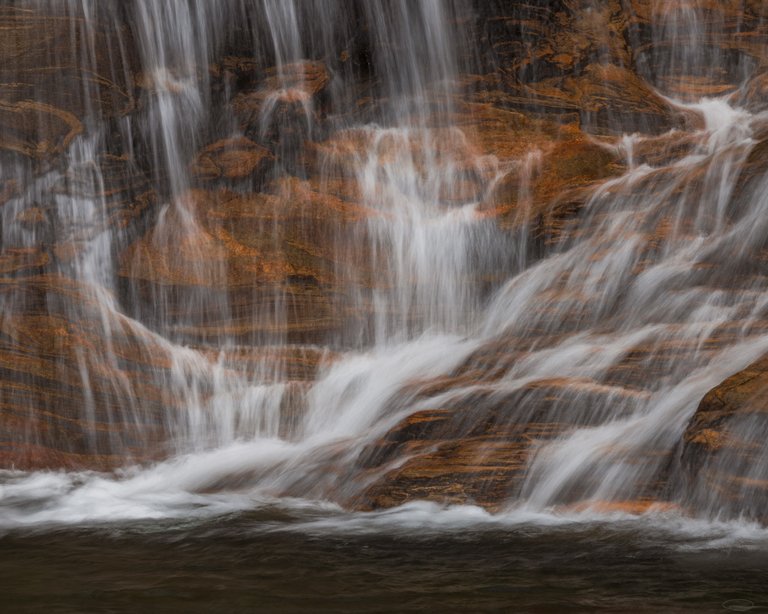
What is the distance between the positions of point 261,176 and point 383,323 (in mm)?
2030

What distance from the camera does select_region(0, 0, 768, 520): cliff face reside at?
9.46m

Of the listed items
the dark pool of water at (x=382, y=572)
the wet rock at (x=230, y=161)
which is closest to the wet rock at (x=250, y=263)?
the wet rock at (x=230, y=161)

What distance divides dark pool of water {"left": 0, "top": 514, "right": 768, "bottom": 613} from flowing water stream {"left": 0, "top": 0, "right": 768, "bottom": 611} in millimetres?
27

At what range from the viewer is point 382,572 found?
5.27 m

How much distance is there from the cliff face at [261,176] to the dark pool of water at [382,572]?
2516 millimetres

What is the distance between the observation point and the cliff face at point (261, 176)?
9.46 m

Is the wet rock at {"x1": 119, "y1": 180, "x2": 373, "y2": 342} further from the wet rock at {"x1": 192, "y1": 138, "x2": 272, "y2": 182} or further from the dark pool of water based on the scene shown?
the dark pool of water

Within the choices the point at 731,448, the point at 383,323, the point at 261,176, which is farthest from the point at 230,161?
the point at 731,448

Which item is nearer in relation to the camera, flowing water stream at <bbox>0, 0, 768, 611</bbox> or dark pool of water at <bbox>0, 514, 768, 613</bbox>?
dark pool of water at <bbox>0, 514, 768, 613</bbox>

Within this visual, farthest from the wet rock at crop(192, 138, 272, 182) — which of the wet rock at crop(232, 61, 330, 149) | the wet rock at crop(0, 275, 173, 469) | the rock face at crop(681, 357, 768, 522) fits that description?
the rock face at crop(681, 357, 768, 522)

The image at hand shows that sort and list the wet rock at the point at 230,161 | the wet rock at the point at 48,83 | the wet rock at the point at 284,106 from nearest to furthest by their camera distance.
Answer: the wet rock at the point at 48,83 → the wet rock at the point at 230,161 → the wet rock at the point at 284,106

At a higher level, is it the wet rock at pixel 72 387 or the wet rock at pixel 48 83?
the wet rock at pixel 48 83

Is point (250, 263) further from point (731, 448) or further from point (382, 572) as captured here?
point (731, 448)

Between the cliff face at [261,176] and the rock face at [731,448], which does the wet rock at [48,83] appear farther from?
the rock face at [731,448]
